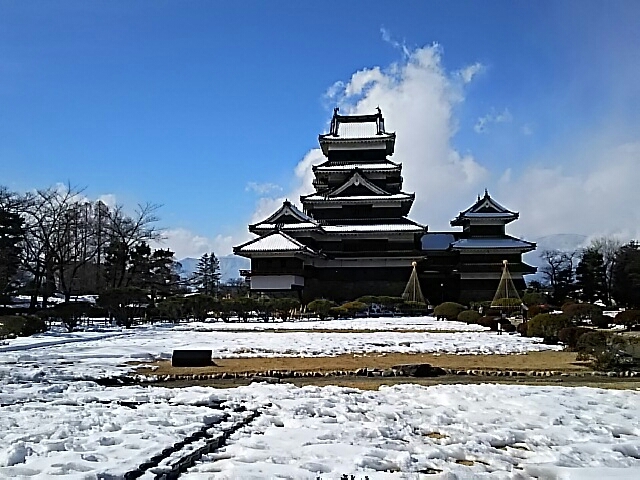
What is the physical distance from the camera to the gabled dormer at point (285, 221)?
45.7 meters

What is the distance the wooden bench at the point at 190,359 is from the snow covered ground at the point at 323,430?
2.28 m

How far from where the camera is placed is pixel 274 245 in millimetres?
42219

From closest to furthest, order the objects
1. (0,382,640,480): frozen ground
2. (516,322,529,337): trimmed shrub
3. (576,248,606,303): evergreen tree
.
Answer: (0,382,640,480): frozen ground → (516,322,529,337): trimmed shrub → (576,248,606,303): evergreen tree

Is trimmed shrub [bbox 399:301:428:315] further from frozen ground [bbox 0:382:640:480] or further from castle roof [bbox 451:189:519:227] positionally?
frozen ground [bbox 0:382:640:480]

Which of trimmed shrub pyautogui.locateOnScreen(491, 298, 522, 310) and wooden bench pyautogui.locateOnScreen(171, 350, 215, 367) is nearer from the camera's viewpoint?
wooden bench pyautogui.locateOnScreen(171, 350, 215, 367)

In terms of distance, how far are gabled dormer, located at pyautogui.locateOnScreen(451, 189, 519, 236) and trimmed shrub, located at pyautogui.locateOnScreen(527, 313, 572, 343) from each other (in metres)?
27.9

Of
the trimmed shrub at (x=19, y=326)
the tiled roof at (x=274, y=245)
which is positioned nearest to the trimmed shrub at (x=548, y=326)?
the trimmed shrub at (x=19, y=326)

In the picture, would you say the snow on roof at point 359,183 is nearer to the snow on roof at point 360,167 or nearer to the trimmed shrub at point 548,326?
the snow on roof at point 360,167

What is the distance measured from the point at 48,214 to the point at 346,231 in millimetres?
21943

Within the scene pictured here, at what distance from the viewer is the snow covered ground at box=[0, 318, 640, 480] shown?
501cm

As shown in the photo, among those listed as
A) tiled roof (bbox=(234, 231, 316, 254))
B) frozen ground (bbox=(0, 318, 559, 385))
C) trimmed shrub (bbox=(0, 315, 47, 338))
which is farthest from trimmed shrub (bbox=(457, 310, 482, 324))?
trimmed shrub (bbox=(0, 315, 47, 338))

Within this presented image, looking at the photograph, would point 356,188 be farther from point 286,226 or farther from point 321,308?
point 321,308

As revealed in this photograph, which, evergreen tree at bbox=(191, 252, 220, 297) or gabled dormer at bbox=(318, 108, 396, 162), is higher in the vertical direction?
gabled dormer at bbox=(318, 108, 396, 162)

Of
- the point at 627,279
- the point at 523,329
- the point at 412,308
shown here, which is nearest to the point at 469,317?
the point at 523,329
